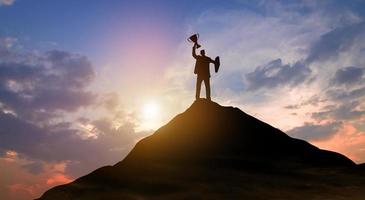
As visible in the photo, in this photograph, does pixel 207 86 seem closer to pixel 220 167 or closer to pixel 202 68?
pixel 202 68

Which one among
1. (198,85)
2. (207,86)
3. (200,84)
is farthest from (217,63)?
(198,85)

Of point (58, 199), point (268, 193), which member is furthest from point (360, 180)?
point (58, 199)

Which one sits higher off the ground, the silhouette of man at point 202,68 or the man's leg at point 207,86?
the silhouette of man at point 202,68

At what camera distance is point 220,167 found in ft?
Result: 61.6

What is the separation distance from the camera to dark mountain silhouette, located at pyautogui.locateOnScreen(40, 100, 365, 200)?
15.0m

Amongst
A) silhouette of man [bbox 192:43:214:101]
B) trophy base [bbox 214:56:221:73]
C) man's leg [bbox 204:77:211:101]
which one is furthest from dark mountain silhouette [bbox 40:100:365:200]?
trophy base [bbox 214:56:221:73]

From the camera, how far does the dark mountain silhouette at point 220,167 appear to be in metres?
15.0

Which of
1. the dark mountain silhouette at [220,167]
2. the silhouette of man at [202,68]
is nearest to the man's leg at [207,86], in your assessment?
the silhouette of man at [202,68]

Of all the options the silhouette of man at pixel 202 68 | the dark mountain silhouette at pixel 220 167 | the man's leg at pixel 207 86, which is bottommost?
the dark mountain silhouette at pixel 220 167

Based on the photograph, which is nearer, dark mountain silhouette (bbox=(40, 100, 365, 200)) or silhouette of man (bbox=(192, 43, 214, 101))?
dark mountain silhouette (bbox=(40, 100, 365, 200))

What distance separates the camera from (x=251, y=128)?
76.4 ft

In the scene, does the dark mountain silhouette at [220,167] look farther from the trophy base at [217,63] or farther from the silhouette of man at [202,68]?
the trophy base at [217,63]

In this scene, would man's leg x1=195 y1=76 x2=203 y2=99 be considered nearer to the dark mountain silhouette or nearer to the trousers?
the trousers

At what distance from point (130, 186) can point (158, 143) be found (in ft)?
19.4
